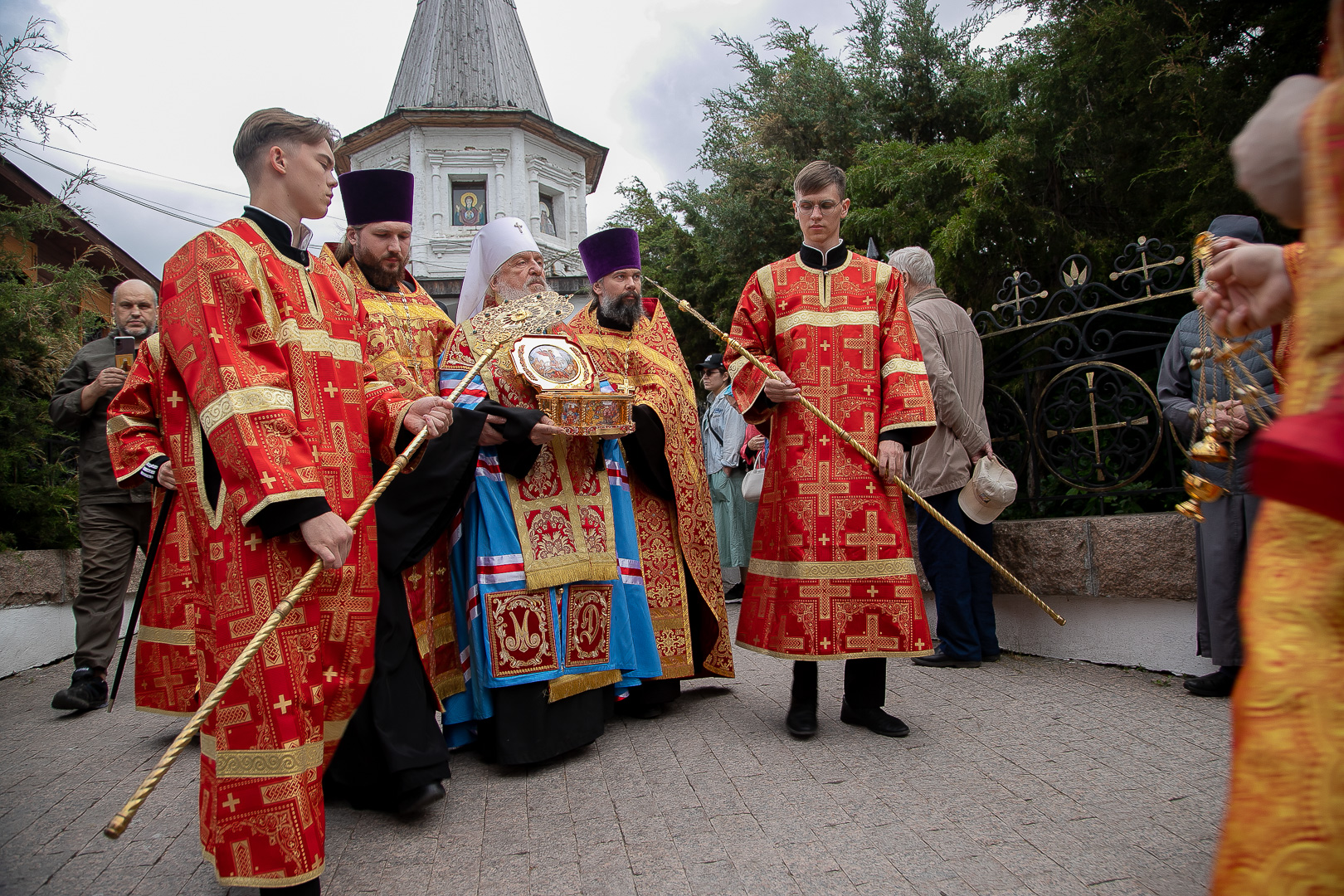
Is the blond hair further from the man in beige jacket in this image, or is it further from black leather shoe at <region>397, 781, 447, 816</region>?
the man in beige jacket

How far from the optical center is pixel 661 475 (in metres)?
4.51

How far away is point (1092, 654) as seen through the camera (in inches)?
192

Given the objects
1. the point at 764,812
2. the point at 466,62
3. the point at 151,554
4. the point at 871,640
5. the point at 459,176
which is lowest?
the point at 764,812

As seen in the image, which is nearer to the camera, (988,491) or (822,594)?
(822,594)

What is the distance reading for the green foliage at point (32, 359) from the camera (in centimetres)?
593

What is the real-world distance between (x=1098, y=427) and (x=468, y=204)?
25.1 metres

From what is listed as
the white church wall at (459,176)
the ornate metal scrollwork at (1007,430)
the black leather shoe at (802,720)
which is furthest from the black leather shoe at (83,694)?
the white church wall at (459,176)

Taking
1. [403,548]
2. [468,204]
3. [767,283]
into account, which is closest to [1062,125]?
[767,283]

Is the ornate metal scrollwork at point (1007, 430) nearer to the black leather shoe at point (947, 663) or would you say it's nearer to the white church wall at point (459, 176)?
the black leather shoe at point (947, 663)

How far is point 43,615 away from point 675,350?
4.95 metres

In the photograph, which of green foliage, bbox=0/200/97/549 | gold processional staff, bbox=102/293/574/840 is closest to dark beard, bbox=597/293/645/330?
gold processional staff, bbox=102/293/574/840

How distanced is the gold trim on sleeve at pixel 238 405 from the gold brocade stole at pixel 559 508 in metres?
1.57

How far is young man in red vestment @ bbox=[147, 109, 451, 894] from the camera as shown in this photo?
84.4 inches

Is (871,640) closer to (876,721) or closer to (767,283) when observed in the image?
(876,721)
